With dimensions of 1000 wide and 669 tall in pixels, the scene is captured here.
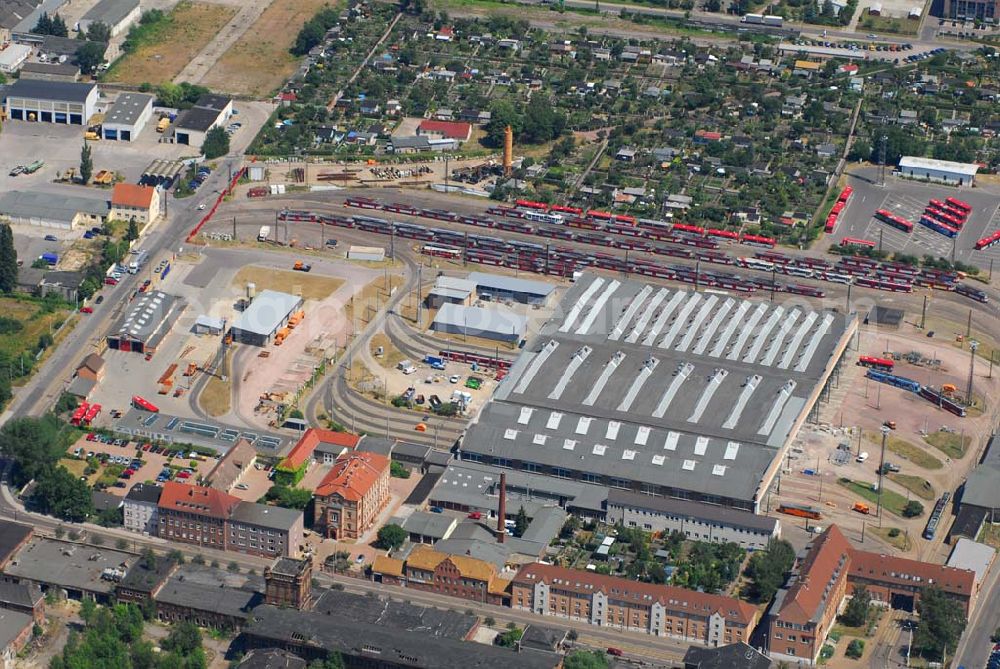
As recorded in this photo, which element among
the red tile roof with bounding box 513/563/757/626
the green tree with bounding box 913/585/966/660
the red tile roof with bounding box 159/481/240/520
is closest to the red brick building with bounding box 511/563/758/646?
the red tile roof with bounding box 513/563/757/626

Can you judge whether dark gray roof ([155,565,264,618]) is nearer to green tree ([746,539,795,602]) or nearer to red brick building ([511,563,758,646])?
red brick building ([511,563,758,646])

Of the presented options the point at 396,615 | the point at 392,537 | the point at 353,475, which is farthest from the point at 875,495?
the point at 396,615

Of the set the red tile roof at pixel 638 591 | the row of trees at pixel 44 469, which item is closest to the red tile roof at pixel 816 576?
the red tile roof at pixel 638 591

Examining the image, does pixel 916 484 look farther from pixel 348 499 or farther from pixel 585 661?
pixel 348 499

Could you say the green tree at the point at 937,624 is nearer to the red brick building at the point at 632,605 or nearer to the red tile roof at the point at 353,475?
the red brick building at the point at 632,605

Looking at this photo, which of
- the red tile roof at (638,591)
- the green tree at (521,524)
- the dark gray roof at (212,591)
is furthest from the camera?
the green tree at (521,524)

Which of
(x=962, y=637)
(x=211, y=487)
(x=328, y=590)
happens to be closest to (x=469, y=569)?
(x=328, y=590)
